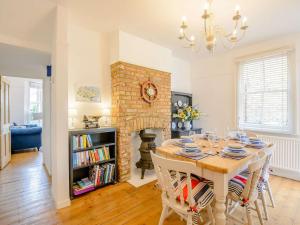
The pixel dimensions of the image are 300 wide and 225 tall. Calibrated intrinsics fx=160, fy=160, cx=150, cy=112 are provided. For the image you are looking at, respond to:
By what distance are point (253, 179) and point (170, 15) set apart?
7.72 ft

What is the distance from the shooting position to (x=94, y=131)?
252cm

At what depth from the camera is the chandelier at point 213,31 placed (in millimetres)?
1644

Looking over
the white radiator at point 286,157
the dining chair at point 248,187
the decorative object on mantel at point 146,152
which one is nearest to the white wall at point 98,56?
the decorative object on mantel at point 146,152

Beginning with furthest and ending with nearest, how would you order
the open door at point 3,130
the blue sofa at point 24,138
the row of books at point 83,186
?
1. the blue sofa at point 24,138
2. the open door at point 3,130
3. the row of books at point 83,186

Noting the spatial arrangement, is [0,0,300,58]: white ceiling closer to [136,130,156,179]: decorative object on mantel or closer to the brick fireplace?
the brick fireplace

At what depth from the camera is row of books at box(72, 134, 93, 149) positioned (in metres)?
2.37

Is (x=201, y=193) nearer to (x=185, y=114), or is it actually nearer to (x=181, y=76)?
(x=185, y=114)

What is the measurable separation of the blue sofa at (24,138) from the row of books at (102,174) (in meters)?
3.83

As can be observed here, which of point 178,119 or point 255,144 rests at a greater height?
point 178,119

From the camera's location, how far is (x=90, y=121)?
268 centimetres

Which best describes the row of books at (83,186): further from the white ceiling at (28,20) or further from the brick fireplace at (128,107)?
the white ceiling at (28,20)

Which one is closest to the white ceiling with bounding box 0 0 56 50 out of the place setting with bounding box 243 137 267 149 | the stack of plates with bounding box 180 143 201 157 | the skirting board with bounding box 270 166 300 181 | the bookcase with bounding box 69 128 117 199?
the bookcase with bounding box 69 128 117 199

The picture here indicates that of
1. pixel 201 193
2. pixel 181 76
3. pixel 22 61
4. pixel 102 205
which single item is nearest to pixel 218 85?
pixel 181 76

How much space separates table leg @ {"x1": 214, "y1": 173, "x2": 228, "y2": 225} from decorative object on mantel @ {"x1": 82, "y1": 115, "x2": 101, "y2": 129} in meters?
2.04
